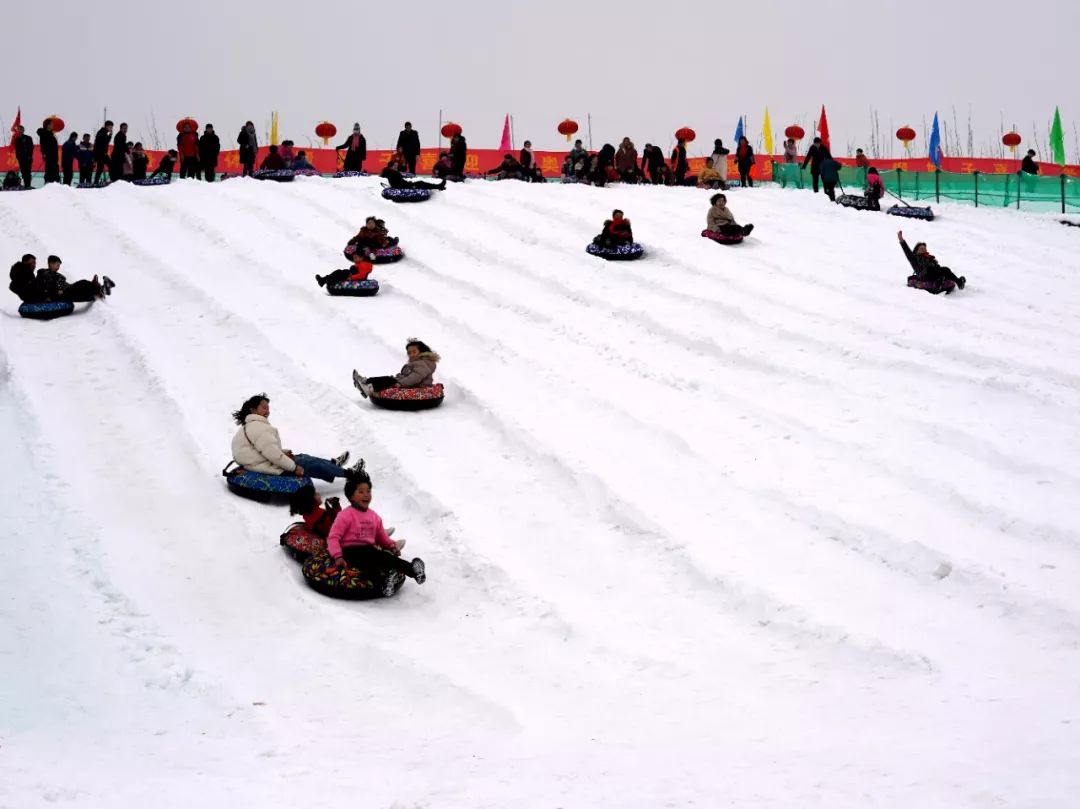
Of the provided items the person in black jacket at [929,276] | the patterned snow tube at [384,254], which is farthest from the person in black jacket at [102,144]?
the person in black jacket at [929,276]

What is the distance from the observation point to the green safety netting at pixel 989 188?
23.8m

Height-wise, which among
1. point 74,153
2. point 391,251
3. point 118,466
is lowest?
point 118,466

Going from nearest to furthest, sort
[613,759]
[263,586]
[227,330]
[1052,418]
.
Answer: [613,759], [263,586], [1052,418], [227,330]

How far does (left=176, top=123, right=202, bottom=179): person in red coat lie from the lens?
81.5 feet

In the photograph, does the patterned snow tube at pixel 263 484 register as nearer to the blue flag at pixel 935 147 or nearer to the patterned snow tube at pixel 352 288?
the patterned snow tube at pixel 352 288

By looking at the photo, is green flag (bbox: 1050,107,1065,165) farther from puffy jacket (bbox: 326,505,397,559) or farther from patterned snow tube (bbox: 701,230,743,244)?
puffy jacket (bbox: 326,505,397,559)

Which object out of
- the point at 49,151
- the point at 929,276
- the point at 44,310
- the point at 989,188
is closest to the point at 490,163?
the point at 49,151

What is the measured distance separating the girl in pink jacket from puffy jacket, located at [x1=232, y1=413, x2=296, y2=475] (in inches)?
66.4

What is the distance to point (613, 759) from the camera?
6492 millimetres

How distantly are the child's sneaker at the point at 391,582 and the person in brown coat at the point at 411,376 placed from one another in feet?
13.8

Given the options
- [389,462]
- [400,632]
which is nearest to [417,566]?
[400,632]

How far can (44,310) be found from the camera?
15508 millimetres

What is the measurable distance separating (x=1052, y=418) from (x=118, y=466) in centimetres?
857

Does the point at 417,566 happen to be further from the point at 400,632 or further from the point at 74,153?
the point at 74,153
